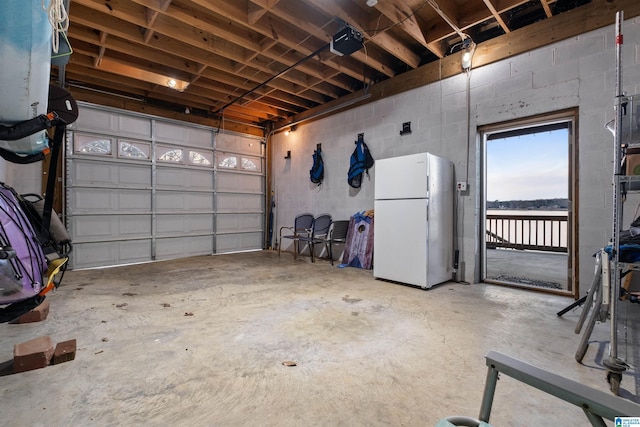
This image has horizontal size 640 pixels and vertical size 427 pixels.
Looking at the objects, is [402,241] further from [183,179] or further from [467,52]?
[183,179]

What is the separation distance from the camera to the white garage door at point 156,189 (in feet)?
16.1

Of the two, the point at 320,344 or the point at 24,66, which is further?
the point at 320,344

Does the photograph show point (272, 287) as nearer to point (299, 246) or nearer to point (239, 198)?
point (299, 246)

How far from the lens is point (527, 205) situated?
6949 millimetres

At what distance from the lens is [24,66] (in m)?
1.25

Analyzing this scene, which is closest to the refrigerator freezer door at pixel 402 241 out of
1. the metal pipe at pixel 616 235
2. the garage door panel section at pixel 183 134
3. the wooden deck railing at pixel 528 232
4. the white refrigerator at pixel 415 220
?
the white refrigerator at pixel 415 220

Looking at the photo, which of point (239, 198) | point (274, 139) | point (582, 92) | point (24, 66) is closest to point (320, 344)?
point (24, 66)

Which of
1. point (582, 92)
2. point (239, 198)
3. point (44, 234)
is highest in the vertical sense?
point (582, 92)

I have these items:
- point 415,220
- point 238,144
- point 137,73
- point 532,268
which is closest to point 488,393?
point 415,220

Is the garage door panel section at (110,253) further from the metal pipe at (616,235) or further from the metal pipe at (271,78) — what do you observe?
the metal pipe at (616,235)

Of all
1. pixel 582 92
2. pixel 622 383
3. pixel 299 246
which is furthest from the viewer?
pixel 299 246

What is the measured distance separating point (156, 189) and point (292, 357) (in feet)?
16.3

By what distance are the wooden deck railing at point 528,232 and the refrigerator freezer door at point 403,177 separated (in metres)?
4.62

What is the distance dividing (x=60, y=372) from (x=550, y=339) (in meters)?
3.29
